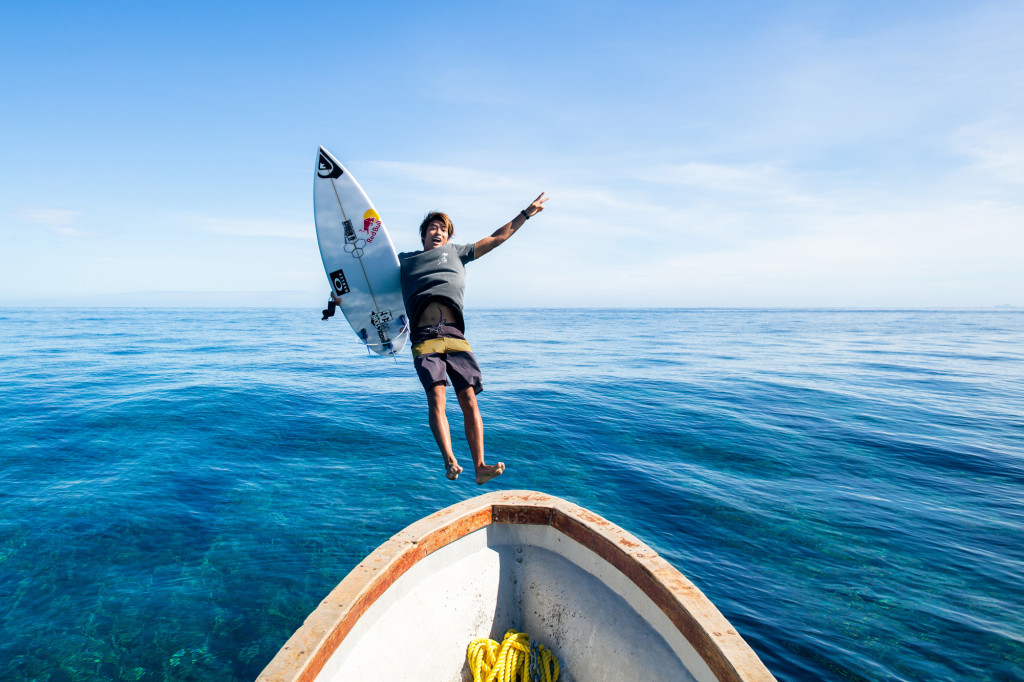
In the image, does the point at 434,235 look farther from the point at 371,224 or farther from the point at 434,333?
the point at 371,224

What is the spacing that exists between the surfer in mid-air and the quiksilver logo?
314cm

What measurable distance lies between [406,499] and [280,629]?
4.20 metres

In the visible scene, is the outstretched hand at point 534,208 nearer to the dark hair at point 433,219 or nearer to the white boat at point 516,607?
the dark hair at point 433,219

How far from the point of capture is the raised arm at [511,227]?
5539mm

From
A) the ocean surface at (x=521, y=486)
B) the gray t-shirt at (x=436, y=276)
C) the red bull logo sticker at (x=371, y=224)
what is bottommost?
the ocean surface at (x=521, y=486)

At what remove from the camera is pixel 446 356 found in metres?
5.25

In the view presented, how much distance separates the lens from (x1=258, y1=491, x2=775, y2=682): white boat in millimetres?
3709

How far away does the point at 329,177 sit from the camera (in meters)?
8.04

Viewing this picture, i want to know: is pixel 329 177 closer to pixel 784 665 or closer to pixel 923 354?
pixel 784 665

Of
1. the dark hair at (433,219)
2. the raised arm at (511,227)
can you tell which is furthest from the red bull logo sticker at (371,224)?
the raised arm at (511,227)

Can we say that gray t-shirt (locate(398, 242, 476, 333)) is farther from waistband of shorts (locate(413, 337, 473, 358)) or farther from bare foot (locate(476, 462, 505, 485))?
bare foot (locate(476, 462, 505, 485))

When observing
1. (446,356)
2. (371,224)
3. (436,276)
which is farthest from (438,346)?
(371,224)

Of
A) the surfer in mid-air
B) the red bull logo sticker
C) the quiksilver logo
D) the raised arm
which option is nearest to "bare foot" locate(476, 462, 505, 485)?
the surfer in mid-air

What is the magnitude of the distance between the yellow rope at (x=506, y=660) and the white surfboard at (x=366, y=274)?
432 cm
